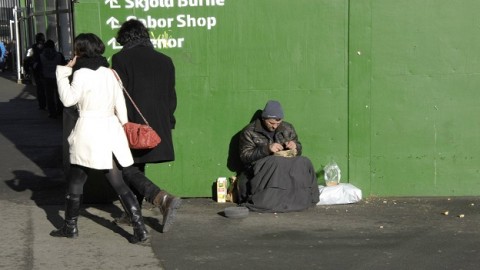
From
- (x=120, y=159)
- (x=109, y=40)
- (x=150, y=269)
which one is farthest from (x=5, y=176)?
(x=150, y=269)

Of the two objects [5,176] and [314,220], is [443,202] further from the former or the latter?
[5,176]

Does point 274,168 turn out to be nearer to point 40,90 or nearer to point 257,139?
point 257,139

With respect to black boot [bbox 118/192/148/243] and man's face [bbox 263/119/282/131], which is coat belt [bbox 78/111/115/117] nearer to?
black boot [bbox 118/192/148/243]

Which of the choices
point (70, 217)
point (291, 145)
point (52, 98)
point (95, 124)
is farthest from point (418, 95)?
point (52, 98)

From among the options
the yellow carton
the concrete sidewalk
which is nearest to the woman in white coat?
the concrete sidewalk

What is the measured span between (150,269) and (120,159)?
93 cm

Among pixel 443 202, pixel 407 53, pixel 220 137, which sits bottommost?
pixel 443 202

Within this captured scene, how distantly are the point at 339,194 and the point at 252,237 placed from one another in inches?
56.0

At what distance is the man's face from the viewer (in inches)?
305

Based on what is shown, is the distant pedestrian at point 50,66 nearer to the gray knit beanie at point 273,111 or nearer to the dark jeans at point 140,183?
the gray knit beanie at point 273,111

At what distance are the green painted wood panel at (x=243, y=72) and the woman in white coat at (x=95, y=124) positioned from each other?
4.83 ft

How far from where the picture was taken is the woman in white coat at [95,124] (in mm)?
6254

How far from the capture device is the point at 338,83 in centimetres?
801

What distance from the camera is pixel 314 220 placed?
7406 mm
